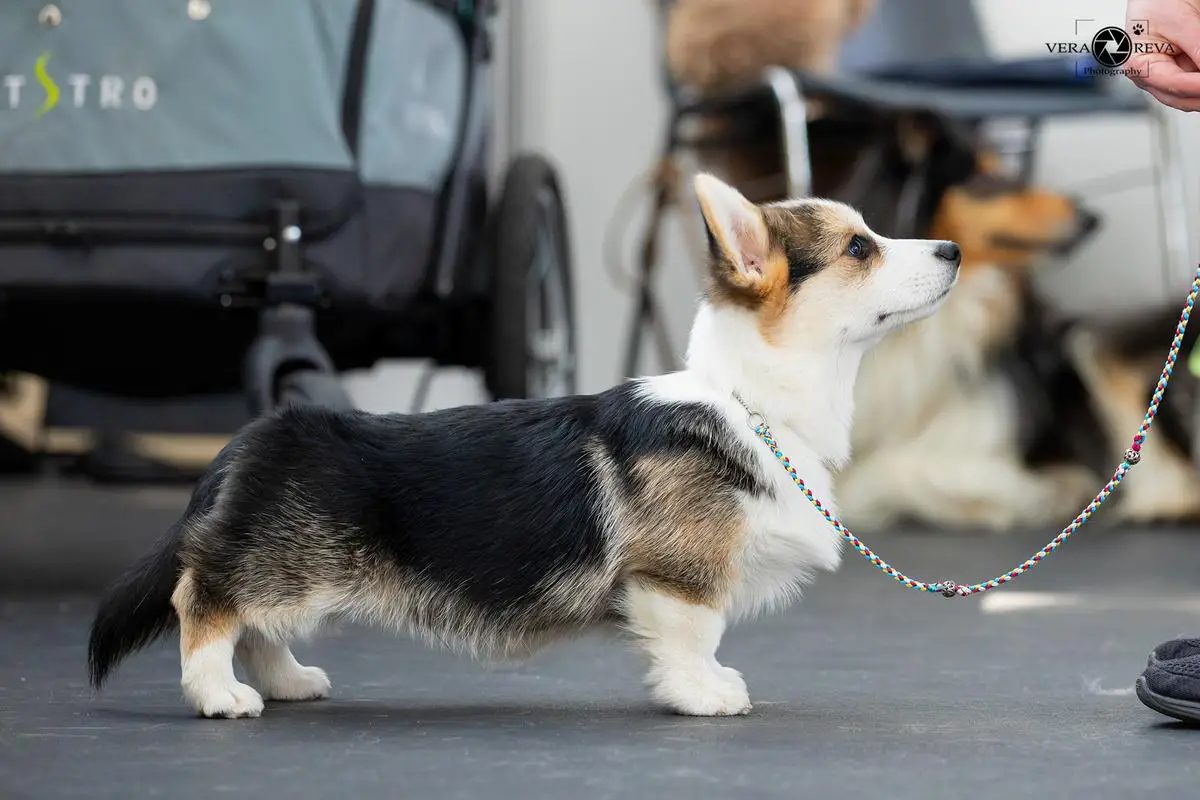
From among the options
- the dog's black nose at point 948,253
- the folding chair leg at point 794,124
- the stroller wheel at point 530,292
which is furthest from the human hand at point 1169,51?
the folding chair leg at point 794,124

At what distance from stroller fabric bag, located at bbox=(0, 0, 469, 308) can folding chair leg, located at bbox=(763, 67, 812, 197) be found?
1.49m

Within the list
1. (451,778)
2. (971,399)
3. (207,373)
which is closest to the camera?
(451,778)

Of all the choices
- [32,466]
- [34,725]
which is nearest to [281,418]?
[34,725]

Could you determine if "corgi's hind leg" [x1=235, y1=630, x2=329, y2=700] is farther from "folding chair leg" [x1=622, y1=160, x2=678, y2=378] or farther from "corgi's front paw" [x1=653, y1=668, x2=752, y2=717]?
"folding chair leg" [x1=622, y1=160, x2=678, y2=378]

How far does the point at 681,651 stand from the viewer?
1.93m

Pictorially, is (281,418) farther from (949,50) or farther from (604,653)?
(949,50)

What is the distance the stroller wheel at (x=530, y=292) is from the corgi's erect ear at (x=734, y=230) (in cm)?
121

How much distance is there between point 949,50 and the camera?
5547 mm

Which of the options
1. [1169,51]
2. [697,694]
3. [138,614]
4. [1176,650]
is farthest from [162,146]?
[1176,650]

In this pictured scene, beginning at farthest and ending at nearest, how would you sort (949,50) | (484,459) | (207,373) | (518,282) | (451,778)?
(949,50) < (207,373) < (518,282) < (484,459) < (451,778)

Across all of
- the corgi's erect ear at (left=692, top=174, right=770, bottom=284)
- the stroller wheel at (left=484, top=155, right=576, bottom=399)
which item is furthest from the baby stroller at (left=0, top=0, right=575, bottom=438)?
the corgi's erect ear at (left=692, top=174, right=770, bottom=284)

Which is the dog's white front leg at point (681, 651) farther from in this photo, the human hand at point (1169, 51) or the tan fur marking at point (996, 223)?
the tan fur marking at point (996, 223)

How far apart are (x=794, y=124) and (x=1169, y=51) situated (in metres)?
2.13

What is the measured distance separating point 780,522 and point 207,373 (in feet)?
Result: 6.05
